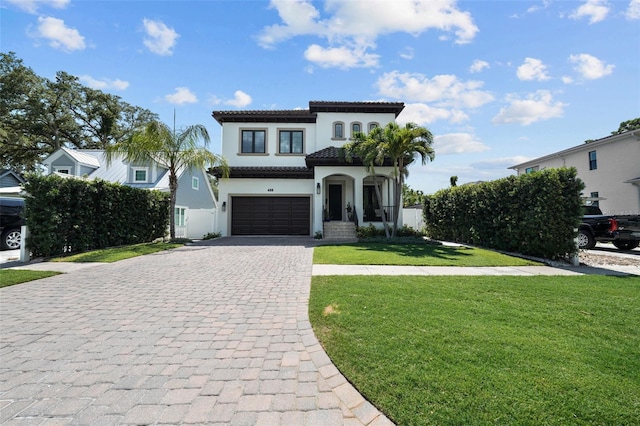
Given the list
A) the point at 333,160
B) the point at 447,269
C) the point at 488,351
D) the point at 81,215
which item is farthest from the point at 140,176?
the point at 488,351

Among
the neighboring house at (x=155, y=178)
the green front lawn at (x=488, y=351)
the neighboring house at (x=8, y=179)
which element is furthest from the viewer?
the neighboring house at (x=8, y=179)

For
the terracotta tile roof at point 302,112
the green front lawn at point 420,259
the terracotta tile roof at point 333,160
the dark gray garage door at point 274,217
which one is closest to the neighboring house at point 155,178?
the dark gray garage door at point 274,217

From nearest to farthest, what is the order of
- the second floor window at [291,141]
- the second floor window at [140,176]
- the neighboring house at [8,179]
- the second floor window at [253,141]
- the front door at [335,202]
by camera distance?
the second floor window at [253,141] → the second floor window at [291,141] → the front door at [335,202] → the neighboring house at [8,179] → the second floor window at [140,176]

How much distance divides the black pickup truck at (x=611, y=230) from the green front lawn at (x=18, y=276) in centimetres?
1722

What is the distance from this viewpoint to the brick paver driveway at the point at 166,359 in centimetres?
227

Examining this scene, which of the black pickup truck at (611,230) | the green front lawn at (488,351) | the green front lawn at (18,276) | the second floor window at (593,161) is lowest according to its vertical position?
the green front lawn at (488,351)

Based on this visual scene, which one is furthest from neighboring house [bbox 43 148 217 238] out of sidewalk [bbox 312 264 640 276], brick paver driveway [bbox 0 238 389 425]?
sidewalk [bbox 312 264 640 276]

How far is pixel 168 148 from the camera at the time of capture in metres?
14.2

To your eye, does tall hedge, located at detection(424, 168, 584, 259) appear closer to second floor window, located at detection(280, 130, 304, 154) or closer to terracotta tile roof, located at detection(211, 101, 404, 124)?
terracotta tile roof, located at detection(211, 101, 404, 124)

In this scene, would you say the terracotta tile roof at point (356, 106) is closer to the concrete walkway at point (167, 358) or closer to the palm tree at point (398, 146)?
the palm tree at point (398, 146)

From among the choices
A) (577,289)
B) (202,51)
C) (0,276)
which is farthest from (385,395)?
(202,51)

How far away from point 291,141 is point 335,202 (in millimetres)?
5002

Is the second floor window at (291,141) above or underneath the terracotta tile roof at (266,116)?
underneath

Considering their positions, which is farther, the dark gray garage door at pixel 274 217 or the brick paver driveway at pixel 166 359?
the dark gray garage door at pixel 274 217
